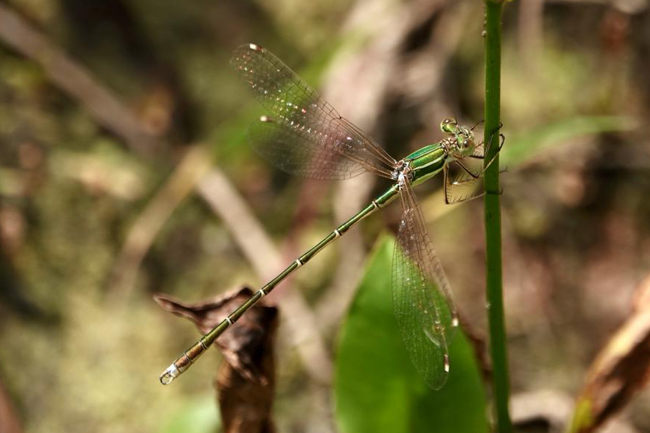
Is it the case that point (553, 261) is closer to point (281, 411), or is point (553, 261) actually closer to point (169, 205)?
point (281, 411)

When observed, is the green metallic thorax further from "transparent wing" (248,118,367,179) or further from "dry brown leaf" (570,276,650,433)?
"dry brown leaf" (570,276,650,433)

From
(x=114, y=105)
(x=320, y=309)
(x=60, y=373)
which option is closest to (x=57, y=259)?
(x=60, y=373)

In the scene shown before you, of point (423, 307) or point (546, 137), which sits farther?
point (546, 137)

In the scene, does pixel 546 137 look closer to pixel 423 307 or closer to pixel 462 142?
pixel 462 142

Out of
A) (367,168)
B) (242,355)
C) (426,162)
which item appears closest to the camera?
(242,355)

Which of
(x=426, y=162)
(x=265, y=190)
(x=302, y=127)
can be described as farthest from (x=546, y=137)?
(x=265, y=190)

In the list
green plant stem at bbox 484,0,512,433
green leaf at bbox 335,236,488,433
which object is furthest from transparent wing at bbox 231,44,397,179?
green plant stem at bbox 484,0,512,433
